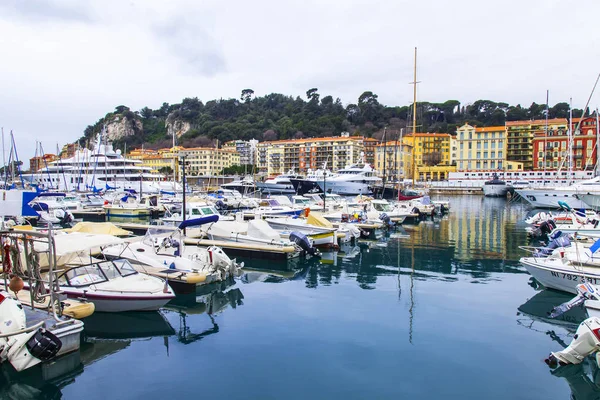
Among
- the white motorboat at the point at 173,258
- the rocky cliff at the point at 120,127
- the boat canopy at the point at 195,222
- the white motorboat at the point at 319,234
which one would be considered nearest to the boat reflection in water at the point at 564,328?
the white motorboat at the point at 173,258

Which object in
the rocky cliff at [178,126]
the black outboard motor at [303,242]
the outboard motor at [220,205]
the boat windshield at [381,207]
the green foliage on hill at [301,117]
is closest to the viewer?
the black outboard motor at [303,242]

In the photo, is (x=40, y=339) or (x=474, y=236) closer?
(x=40, y=339)

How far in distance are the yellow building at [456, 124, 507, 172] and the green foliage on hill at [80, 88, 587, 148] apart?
63.9 feet

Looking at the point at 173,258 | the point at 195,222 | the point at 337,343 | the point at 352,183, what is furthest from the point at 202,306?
the point at 352,183

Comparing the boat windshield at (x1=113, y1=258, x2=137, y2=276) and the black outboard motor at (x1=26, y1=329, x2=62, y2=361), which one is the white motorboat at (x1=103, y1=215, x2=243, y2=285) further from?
the black outboard motor at (x1=26, y1=329, x2=62, y2=361)

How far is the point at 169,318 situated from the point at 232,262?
4.01 meters

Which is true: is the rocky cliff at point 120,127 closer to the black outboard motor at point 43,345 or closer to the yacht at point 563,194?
the yacht at point 563,194

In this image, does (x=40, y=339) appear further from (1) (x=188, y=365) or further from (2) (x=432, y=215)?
(2) (x=432, y=215)

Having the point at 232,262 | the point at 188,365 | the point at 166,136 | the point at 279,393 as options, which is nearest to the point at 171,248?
the point at 232,262

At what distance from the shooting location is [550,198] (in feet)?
156

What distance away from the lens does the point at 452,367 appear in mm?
8656

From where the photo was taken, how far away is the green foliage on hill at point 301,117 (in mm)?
131375

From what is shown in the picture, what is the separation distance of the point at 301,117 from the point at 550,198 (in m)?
105

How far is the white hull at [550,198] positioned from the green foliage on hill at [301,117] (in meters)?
71.1
